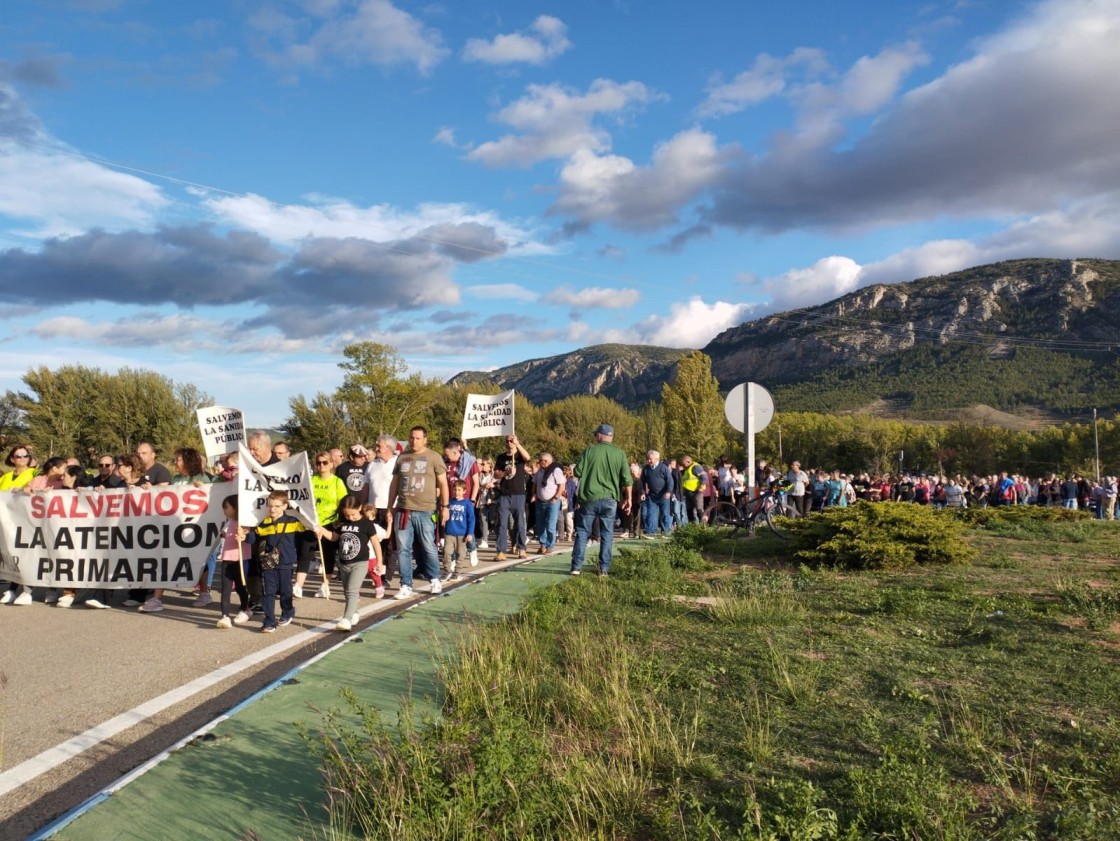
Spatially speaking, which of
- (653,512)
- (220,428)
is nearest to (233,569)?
(220,428)

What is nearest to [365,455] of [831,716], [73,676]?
[73,676]

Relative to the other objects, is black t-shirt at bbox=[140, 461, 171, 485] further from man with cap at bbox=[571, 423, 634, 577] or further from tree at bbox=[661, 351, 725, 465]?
tree at bbox=[661, 351, 725, 465]

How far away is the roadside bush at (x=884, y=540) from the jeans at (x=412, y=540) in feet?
15.5

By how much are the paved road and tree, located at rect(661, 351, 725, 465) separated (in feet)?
201

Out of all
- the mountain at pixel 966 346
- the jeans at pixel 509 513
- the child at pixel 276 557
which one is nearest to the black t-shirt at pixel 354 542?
the child at pixel 276 557

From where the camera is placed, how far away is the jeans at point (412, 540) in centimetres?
1034

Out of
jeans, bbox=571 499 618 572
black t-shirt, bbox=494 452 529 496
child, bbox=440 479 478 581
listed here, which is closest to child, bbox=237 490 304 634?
child, bbox=440 479 478 581

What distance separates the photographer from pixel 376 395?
6631 centimetres

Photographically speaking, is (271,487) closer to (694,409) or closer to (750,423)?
(750,423)

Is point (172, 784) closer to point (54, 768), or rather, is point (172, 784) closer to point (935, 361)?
point (54, 768)

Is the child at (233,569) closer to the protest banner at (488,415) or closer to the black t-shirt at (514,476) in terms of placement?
the black t-shirt at (514,476)

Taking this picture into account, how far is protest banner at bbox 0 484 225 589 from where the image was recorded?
1012 centimetres

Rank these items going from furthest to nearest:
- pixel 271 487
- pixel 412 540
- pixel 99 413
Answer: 1. pixel 99 413
2. pixel 412 540
3. pixel 271 487

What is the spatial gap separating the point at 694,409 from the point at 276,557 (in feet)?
207
